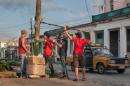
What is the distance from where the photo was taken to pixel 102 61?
24891 millimetres

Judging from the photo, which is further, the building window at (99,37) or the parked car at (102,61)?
the building window at (99,37)

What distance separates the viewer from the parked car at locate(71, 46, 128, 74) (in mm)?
24688

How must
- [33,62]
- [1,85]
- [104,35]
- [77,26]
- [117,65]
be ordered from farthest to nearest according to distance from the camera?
[77,26]
[104,35]
[117,65]
[33,62]
[1,85]

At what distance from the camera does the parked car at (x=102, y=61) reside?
24688 mm

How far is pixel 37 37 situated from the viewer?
17359 mm

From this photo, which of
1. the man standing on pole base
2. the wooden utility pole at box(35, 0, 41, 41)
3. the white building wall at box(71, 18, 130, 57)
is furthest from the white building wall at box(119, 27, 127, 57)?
the wooden utility pole at box(35, 0, 41, 41)

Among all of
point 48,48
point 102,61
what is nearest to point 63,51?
point 48,48

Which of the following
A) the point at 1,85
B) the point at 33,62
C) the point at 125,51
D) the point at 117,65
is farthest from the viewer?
the point at 125,51

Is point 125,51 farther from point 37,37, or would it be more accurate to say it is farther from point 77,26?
point 37,37

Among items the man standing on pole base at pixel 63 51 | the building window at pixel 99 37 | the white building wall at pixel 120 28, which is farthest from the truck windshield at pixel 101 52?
the building window at pixel 99 37

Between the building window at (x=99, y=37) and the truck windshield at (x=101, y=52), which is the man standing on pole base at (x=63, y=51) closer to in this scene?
the truck windshield at (x=101, y=52)

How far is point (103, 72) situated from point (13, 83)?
11.6m

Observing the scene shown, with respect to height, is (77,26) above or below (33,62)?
above

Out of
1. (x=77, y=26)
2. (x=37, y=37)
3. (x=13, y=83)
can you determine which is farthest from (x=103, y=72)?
(x=77, y=26)
